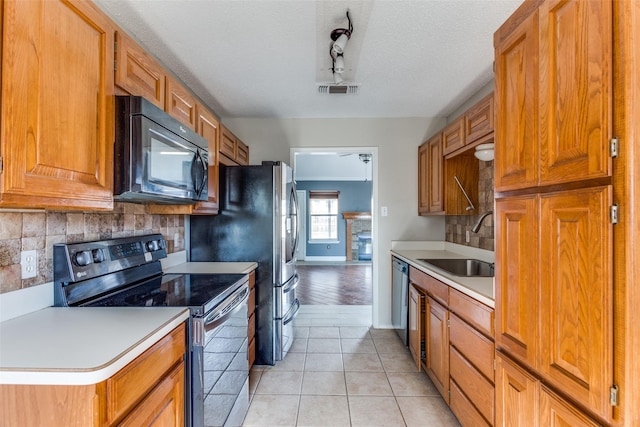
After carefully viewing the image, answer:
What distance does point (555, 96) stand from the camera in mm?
1007

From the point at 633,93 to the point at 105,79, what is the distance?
5.62 feet

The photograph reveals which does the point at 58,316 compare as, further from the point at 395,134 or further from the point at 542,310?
the point at 395,134

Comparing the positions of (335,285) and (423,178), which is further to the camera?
(335,285)

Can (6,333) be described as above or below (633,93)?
below

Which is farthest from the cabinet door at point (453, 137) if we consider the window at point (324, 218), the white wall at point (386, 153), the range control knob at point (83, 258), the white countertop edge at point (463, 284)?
the window at point (324, 218)

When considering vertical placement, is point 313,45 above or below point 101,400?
above

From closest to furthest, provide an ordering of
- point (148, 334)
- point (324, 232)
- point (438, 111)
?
point (148, 334)
point (438, 111)
point (324, 232)

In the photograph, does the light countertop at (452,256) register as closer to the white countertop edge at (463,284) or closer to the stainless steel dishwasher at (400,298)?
the white countertop edge at (463,284)

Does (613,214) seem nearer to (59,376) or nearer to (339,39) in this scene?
(59,376)

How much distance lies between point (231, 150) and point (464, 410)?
2.63 metres

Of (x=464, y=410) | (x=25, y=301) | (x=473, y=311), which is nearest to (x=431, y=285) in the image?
(x=473, y=311)

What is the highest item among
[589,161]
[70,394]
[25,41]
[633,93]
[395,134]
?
[395,134]

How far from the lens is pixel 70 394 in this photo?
2.72 feet

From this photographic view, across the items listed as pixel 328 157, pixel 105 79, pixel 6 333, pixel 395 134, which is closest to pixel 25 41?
pixel 105 79
